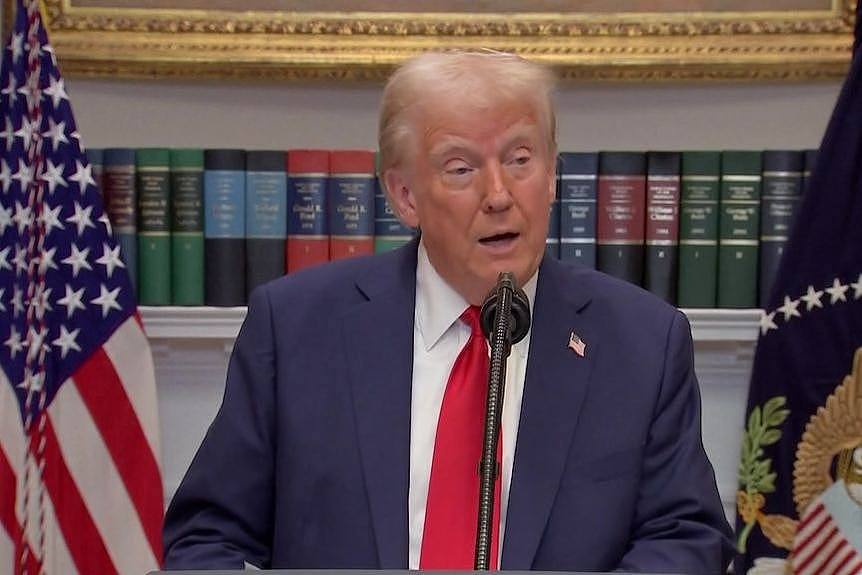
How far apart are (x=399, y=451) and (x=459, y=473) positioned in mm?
100

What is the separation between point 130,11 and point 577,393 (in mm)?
1968

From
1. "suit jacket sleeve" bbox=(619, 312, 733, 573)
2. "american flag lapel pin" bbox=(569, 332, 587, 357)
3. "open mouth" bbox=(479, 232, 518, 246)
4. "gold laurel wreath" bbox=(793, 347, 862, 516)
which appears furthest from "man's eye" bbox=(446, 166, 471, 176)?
"gold laurel wreath" bbox=(793, 347, 862, 516)

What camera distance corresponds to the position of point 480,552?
1322 millimetres

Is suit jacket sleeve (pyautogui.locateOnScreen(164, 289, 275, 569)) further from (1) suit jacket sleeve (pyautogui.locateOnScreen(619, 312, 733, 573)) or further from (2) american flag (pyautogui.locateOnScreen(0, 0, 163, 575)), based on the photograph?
(2) american flag (pyautogui.locateOnScreen(0, 0, 163, 575))

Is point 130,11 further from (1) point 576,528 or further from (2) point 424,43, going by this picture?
(1) point 576,528

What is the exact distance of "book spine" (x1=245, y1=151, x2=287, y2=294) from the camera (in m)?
3.09

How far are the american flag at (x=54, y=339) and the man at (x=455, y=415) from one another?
1.17 meters

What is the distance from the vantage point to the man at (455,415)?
5.80 ft

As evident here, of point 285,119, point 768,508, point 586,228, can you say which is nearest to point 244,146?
point 285,119

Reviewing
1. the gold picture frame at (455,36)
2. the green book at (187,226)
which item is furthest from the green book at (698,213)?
the green book at (187,226)

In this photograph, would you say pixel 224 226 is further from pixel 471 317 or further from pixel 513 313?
pixel 513 313

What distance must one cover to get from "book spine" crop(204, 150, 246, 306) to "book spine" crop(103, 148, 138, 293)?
0.19 m

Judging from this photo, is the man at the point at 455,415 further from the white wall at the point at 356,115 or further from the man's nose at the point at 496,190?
the white wall at the point at 356,115

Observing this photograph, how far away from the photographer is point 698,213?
3.07 m
